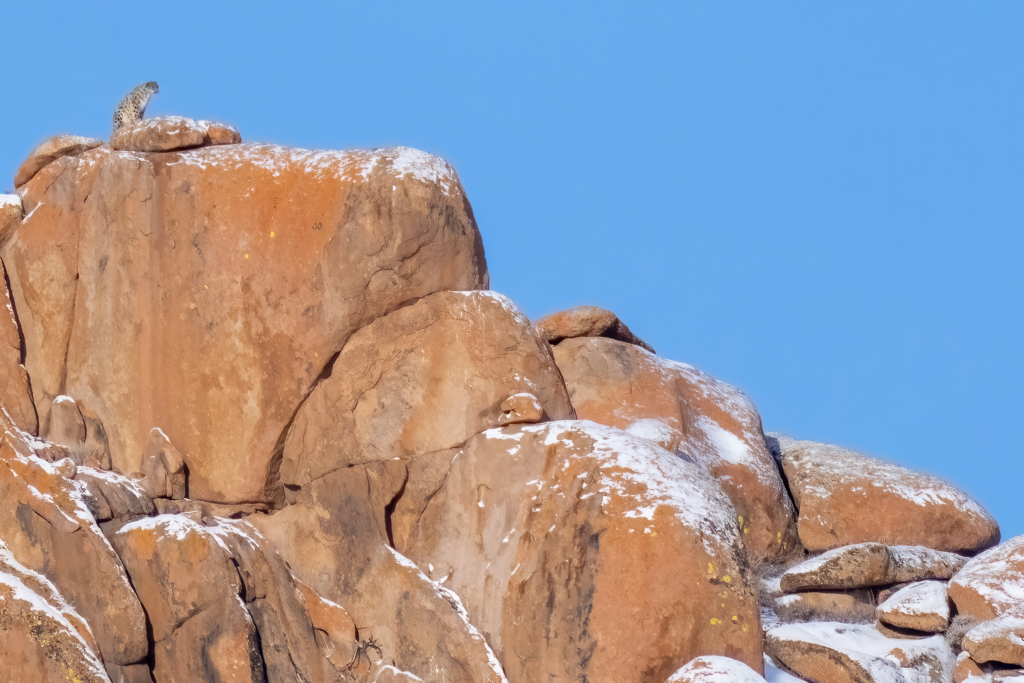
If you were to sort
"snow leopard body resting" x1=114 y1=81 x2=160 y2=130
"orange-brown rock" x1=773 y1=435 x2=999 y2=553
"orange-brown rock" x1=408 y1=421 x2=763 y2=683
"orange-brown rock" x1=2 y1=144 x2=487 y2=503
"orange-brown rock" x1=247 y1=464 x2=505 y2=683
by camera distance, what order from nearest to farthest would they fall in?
1. "orange-brown rock" x1=408 y1=421 x2=763 y2=683
2. "orange-brown rock" x1=247 y1=464 x2=505 y2=683
3. "orange-brown rock" x1=2 y1=144 x2=487 y2=503
4. "snow leopard body resting" x1=114 y1=81 x2=160 y2=130
5. "orange-brown rock" x1=773 y1=435 x2=999 y2=553

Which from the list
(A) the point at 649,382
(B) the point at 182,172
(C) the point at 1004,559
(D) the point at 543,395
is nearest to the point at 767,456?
(A) the point at 649,382

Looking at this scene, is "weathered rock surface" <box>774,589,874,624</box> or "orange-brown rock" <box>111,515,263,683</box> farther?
"weathered rock surface" <box>774,589,874,624</box>

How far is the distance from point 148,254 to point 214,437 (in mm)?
1780

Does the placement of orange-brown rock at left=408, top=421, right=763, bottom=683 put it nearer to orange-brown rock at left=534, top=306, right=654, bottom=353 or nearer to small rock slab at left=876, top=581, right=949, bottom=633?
small rock slab at left=876, top=581, right=949, bottom=633

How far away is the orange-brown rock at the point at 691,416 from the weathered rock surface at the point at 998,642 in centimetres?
353

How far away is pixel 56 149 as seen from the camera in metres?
9.29

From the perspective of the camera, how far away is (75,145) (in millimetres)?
9266

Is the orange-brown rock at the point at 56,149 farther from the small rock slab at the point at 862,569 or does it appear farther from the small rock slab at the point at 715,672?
the small rock slab at the point at 862,569

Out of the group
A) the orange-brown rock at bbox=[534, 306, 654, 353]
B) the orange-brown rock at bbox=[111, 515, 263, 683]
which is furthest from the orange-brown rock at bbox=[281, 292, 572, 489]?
the orange-brown rock at bbox=[534, 306, 654, 353]

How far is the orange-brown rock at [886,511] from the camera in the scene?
37.0 ft

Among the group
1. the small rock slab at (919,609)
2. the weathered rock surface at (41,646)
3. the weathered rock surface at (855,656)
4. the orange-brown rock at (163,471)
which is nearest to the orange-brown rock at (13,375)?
the orange-brown rock at (163,471)

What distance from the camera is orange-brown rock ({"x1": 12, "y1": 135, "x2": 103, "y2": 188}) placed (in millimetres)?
9273

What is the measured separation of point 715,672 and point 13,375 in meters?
7.04

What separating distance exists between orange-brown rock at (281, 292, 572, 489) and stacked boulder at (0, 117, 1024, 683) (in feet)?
0.07
